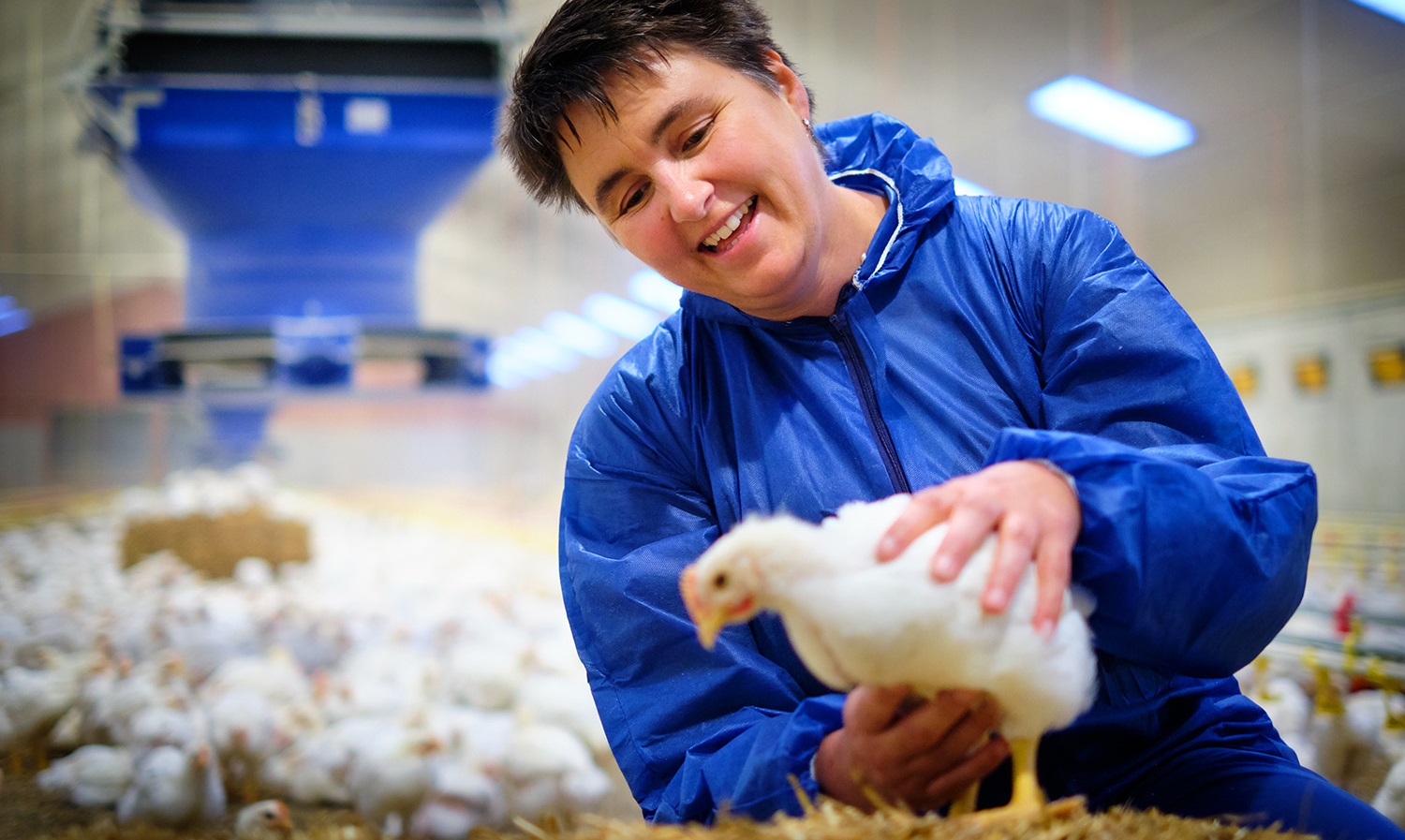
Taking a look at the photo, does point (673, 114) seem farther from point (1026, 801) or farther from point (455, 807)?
point (455, 807)

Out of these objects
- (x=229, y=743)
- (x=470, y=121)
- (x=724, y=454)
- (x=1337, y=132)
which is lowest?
(x=229, y=743)

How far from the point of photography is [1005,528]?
55cm

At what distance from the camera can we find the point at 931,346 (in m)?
0.86

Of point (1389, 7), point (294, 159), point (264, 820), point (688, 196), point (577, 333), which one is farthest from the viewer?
point (577, 333)

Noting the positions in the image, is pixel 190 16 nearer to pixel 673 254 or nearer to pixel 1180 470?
pixel 673 254

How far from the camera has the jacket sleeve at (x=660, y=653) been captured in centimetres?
71

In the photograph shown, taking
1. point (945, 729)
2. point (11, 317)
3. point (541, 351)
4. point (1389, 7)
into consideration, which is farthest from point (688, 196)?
point (541, 351)

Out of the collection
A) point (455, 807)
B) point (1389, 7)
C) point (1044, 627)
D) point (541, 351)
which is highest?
point (1389, 7)

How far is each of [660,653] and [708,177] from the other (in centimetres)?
46

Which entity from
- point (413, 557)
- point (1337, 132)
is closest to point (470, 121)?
point (413, 557)

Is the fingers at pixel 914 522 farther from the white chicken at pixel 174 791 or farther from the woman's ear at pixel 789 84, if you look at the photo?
the white chicken at pixel 174 791

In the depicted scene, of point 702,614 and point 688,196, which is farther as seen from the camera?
point 688,196

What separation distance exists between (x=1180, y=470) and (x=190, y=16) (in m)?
2.84

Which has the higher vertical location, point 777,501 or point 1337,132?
point 1337,132
